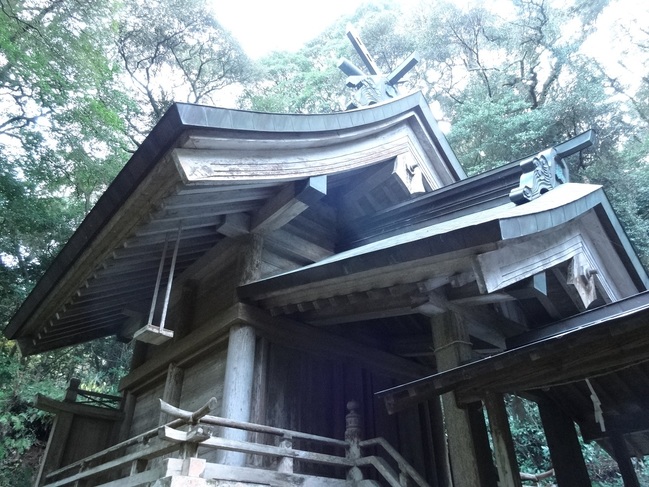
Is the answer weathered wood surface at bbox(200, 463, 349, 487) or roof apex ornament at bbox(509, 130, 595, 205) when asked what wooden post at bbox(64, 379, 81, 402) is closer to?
weathered wood surface at bbox(200, 463, 349, 487)

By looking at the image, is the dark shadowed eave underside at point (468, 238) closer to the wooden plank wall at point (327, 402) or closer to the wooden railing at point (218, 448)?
the wooden plank wall at point (327, 402)

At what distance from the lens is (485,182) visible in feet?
20.2

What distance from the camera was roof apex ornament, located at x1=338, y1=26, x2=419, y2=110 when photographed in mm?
8656

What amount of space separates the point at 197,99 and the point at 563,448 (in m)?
20.5

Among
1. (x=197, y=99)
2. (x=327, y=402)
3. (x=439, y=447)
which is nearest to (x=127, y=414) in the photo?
(x=327, y=402)

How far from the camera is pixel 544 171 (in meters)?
5.33

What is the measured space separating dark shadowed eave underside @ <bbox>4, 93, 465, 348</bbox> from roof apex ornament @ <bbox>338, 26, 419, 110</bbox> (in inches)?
43.8

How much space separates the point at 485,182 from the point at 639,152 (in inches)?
546

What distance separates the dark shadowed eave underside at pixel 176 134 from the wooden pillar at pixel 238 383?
6.48 feet

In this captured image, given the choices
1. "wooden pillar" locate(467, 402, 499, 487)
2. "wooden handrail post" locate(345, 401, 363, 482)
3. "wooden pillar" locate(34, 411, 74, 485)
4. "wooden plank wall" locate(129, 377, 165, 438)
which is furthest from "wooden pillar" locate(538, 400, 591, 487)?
"wooden pillar" locate(34, 411, 74, 485)

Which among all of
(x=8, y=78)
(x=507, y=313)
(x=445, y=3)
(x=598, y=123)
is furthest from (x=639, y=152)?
(x=8, y=78)

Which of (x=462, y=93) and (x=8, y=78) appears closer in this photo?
(x=8, y=78)

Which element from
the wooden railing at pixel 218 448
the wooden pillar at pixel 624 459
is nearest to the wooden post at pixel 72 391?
→ the wooden railing at pixel 218 448

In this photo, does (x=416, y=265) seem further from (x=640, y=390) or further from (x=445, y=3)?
(x=445, y=3)
